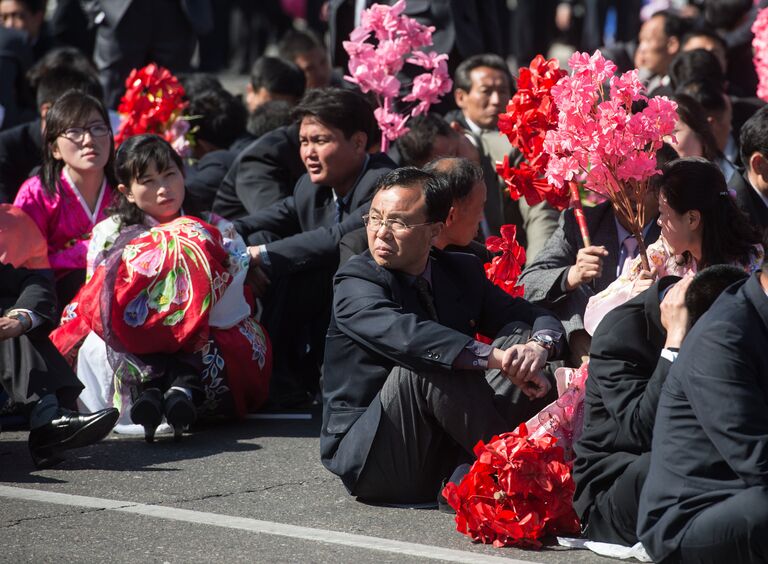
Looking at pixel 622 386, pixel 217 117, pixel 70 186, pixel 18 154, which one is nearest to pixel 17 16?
pixel 217 117

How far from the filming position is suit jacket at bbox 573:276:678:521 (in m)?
4.17

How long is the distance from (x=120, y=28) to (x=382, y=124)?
3.72m

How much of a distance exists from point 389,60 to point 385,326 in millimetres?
2740

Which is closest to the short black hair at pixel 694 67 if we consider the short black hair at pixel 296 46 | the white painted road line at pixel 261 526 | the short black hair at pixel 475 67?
the short black hair at pixel 475 67

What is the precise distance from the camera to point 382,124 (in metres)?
7.23

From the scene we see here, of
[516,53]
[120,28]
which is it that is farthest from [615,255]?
[516,53]

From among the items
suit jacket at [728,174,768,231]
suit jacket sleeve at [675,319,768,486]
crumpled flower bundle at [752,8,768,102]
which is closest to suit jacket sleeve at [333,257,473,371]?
suit jacket sleeve at [675,319,768,486]

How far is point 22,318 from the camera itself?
18.2ft

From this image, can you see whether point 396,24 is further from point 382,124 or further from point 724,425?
point 724,425

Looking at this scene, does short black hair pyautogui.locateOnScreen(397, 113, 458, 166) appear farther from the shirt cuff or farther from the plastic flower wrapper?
the shirt cuff

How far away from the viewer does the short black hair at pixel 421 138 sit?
6.96 metres

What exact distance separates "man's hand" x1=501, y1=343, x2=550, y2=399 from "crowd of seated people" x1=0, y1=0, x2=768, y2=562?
1cm

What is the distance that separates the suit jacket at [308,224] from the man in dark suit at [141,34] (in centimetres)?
357

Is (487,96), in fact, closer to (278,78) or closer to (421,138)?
(421,138)
